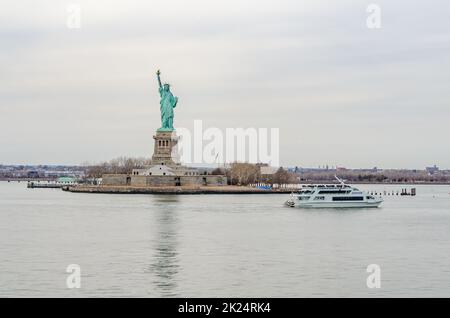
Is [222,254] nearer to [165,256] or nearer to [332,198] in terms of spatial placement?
[165,256]

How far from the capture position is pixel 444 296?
20.7 meters

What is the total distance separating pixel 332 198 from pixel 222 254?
85.6 feet

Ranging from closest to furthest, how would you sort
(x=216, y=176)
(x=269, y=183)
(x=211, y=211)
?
(x=211, y=211), (x=216, y=176), (x=269, y=183)

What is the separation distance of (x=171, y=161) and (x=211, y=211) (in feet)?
103

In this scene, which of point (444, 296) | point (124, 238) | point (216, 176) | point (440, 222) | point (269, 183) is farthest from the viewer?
point (269, 183)

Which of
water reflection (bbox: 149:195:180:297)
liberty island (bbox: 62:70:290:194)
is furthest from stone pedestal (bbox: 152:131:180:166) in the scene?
water reflection (bbox: 149:195:180:297)

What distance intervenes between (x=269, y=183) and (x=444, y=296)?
82610 millimetres

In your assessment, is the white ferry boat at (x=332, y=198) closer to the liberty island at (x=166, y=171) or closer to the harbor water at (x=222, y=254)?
the harbor water at (x=222, y=254)

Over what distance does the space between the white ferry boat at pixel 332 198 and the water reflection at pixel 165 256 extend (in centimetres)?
1123

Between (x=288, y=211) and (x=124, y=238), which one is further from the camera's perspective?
(x=288, y=211)

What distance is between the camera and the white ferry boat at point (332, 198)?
175ft

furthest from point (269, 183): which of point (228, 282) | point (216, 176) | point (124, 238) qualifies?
point (228, 282)
